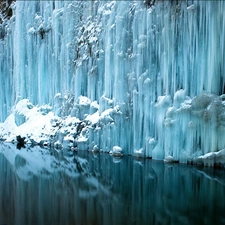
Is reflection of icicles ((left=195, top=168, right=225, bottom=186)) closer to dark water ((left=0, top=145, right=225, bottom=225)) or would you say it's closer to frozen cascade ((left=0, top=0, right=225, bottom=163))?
dark water ((left=0, top=145, right=225, bottom=225))

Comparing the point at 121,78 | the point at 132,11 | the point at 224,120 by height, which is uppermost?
the point at 132,11

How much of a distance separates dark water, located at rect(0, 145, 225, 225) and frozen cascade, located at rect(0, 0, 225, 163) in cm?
172

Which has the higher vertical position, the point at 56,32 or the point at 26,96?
the point at 56,32

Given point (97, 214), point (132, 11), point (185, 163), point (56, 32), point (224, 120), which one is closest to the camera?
point (97, 214)

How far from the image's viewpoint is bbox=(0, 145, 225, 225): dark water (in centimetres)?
780

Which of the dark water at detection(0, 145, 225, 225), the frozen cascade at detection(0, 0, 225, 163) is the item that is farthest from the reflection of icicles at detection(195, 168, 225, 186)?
the frozen cascade at detection(0, 0, 225, 163)

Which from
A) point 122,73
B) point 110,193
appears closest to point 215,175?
point 110,193

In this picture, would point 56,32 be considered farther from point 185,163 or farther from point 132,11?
point 185,163

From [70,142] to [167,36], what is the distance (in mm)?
9527

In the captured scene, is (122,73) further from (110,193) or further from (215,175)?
(110,193)

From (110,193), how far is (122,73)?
8.66 metres

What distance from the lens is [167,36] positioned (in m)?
14.6

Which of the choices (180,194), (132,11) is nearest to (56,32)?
(132,11)

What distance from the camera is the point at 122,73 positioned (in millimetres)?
17328
